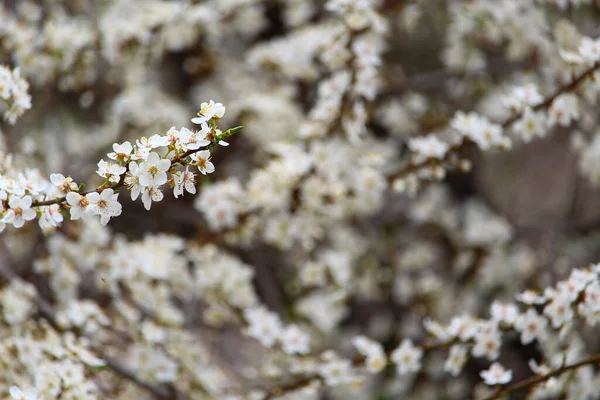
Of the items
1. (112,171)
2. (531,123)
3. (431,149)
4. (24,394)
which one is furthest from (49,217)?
(531,123)

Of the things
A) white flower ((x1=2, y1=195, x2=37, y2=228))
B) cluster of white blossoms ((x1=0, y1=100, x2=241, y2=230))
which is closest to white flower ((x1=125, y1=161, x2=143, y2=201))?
cluster of white blossoms ((x1=0, y1=100, x2=241, y2=230))

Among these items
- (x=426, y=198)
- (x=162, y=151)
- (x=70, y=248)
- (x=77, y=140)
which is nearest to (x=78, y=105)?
(x=77, y=140)

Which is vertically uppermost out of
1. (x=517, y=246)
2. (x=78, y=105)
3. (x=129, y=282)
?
(x=78, y=105)

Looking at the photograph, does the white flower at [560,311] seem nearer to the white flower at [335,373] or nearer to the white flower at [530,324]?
the white flower at [530,324]

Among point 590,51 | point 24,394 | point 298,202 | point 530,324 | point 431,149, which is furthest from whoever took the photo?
point 298,202

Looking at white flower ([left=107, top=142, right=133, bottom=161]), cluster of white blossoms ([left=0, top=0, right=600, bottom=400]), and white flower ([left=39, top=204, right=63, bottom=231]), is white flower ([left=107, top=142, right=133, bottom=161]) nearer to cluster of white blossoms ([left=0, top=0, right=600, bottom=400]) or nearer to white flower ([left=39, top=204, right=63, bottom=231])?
cluster of white blossoms ([left=0, top=0, right=600, bottom=400])

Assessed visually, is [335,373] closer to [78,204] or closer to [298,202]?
[298,202]

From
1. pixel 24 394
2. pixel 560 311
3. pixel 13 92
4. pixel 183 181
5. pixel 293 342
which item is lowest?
pixel 24 394

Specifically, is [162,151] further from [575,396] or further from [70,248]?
[575,396]
